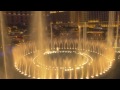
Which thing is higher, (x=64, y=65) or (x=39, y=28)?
(x=39, y=28)

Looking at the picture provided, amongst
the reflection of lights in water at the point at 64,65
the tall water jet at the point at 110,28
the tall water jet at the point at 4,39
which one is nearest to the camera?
the reflection of lights in water at the point at 64,65

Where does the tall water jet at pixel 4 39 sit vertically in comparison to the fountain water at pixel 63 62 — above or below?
above

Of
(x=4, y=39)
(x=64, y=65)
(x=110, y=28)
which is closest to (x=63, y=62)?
(x=64, y=65)

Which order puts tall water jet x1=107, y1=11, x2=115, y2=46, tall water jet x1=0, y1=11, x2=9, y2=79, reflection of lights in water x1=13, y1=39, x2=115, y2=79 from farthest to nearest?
tall water jet x1=107, y1=11, x2=115, y2=46 < tall water jet x1=0, y1=11, x2=9, y2=79 < reflection of lights in water x1=13, y1=39, x2=115, y2=79

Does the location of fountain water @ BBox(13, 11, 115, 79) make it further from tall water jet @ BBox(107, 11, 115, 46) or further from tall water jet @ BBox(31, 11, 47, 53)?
tall water jet @ BBox(107, 11, 115, 46)

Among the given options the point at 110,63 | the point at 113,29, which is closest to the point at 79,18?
the point at 113,29

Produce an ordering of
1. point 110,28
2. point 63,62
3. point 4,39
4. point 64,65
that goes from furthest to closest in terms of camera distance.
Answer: point 110,28 → point 4,39 → point 63,62 → point 64,65

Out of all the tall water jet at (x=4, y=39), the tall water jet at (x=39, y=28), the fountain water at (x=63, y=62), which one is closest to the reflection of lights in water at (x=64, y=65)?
the fountain water at (x=63, y=62)

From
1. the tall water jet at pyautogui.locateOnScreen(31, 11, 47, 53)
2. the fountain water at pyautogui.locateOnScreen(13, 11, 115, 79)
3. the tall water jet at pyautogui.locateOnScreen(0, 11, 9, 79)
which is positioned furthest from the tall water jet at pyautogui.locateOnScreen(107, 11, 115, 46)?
the tall water jet at pyautogui.locateOnScreen(0, 11, 9, 79)

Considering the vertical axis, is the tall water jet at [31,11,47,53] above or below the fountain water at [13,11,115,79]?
above

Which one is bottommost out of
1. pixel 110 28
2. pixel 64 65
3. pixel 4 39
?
pixel 64 65

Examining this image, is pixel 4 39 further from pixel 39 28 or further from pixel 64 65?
pixel 64 65

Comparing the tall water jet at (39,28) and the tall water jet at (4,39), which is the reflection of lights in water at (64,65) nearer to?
the tall water jet at (4,39)
